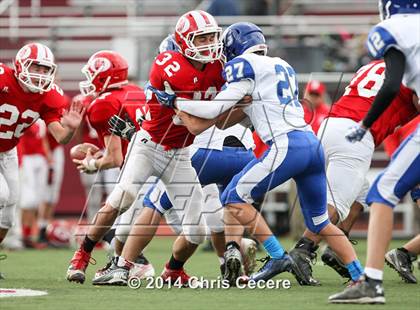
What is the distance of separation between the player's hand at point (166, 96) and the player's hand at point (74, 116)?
2.53ft

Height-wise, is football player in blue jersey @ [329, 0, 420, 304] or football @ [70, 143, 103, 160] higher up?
football player in blue jersey @ [329, 0, 420, 304]

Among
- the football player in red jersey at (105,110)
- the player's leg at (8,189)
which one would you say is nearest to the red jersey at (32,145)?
the football player in red jersey at (105,110)

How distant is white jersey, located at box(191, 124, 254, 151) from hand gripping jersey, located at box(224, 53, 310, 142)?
2.72ft

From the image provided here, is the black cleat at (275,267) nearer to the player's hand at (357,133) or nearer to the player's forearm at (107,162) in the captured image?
the player's hand at (357,133)

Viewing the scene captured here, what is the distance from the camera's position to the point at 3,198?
6922 millimetres

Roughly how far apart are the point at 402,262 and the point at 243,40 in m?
1.99

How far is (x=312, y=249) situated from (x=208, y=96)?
1.29 metres

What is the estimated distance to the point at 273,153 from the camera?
5.75 meters

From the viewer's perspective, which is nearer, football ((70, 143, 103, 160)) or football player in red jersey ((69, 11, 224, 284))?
football player in red jersey ((69, 11, 224, 284))

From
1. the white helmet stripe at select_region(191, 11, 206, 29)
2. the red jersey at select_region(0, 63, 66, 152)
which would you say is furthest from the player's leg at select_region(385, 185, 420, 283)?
the red jersey at select_region(0, 63, 66, 152)

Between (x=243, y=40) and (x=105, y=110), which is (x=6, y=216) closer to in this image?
(x=105, y=110)

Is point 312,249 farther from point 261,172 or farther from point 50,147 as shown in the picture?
point 50,147

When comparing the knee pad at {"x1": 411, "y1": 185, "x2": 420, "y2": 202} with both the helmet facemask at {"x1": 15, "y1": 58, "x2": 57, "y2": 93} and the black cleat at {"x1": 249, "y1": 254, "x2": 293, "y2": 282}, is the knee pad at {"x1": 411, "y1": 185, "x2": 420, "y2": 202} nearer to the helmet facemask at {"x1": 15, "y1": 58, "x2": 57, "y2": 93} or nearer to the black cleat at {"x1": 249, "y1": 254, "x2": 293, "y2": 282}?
the black cleat at {"x1": 249, "y1": 254, "x2": 293, "y2": 282}

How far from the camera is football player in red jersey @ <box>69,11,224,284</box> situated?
6.27 metres
